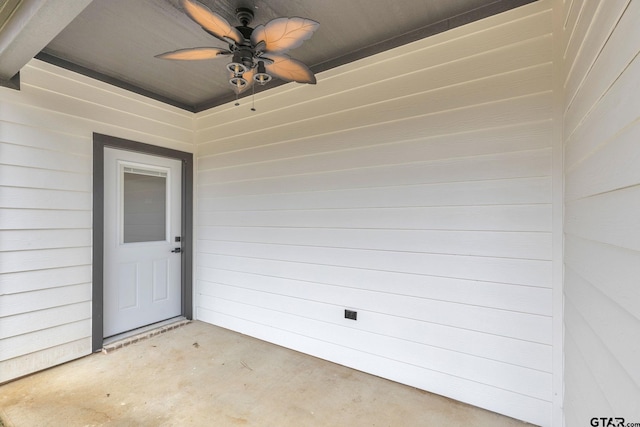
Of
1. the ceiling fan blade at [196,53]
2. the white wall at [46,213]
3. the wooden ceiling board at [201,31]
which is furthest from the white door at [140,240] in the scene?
the ceiling fan blade at [196,53]

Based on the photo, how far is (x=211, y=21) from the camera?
5.10 feet

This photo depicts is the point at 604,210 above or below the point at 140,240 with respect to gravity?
above

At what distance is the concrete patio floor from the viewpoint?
1.91 m

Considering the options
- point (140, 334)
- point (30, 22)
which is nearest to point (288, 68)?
point (30, 22)

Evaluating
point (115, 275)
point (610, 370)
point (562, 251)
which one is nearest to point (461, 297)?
point (562, 251)

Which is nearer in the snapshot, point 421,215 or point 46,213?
point 421,215

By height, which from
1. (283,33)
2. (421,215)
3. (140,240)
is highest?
(283,33)

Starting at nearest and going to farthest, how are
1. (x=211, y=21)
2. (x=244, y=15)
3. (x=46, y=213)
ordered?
(x=211, y=21) → (x=244, y=15) → (x=46, y=213)

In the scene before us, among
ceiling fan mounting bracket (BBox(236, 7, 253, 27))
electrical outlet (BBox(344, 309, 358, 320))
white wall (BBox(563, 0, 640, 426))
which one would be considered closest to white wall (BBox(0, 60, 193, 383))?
ceiling fan mounting bracket (BBox(236, 7, 253, 27))

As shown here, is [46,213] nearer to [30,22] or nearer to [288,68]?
[30,22]

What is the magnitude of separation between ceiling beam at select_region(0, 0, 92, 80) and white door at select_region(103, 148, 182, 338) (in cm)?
123

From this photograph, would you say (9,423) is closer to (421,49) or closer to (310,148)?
(310,148)

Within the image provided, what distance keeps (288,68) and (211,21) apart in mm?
599

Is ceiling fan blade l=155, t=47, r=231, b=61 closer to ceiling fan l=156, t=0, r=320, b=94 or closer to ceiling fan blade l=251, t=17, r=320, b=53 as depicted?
Answer: ceiling fan l=156, t=0, r=320, b=94
